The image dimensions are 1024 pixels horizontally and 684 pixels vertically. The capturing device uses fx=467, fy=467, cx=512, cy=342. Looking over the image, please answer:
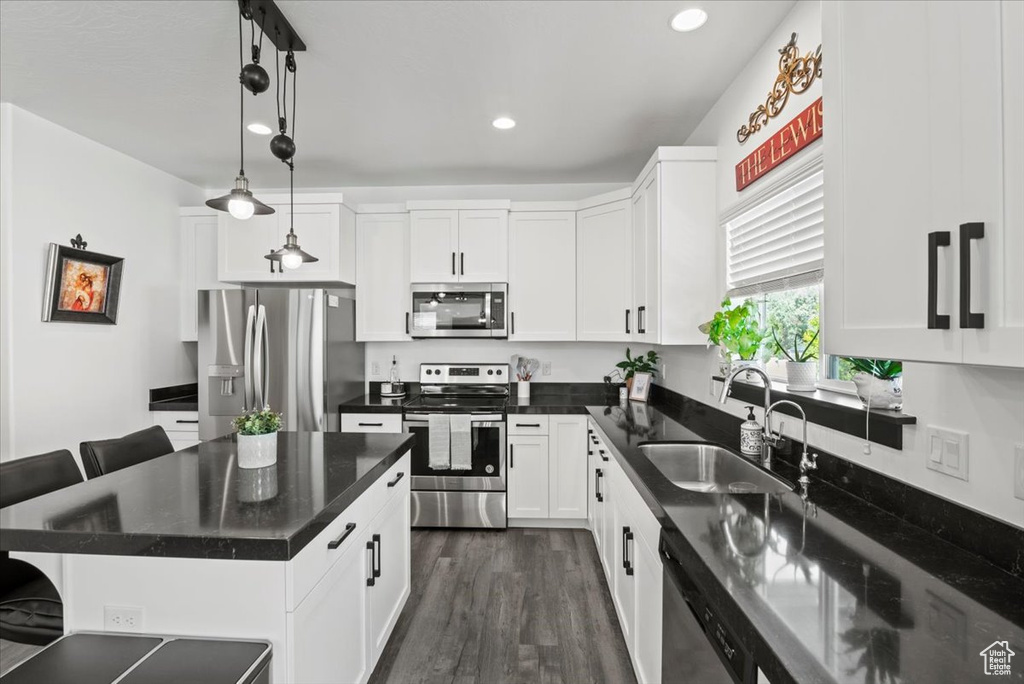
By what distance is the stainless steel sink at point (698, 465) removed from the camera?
1.99 meters

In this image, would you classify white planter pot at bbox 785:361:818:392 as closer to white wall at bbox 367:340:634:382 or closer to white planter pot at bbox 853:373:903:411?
white planter pot at bbox 853:373:903:411

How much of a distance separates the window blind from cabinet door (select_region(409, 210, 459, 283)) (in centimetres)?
199

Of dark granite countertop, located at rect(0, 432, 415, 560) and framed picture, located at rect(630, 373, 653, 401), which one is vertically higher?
framed picture, located at rect(630, 373, 653, 401)

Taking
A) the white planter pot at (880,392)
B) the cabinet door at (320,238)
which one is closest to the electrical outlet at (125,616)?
the white planter pot at (880,392)

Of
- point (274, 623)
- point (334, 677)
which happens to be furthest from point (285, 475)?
point (334, 677)

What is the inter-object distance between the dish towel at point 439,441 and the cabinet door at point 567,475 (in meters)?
0.74

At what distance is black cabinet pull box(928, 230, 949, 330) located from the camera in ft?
2.46

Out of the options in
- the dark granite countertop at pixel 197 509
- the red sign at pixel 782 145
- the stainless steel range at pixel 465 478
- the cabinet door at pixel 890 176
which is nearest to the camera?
the cabinet door at pixel 890 176

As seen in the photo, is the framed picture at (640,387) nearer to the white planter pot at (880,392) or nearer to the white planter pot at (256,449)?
the white planter pot at (880,392)

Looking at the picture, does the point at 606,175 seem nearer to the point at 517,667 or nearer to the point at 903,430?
the point at 903,430

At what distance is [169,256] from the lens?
A: 3.68 m

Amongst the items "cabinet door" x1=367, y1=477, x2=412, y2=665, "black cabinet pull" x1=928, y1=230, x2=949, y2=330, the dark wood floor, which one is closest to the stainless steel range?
the dark wood floor

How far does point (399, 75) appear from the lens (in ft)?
7.41

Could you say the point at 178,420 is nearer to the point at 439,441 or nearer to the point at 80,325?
the point at 80,325
